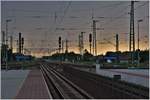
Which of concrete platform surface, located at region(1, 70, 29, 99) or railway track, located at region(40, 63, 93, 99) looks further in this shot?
railway track, located at region(40, 63, 93, 99)

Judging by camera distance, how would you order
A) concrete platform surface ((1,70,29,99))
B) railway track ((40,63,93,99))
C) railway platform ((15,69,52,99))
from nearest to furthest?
railway platform ((15,69,52,99)) < concrete platform surface ((1,70,29,99)) < railway track ((40,63,93,99))

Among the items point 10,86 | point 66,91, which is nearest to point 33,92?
point 66,91

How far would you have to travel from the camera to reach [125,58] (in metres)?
142

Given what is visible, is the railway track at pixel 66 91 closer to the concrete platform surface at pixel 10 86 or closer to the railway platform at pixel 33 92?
the railway platform at pixel 33 92

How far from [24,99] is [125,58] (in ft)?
406

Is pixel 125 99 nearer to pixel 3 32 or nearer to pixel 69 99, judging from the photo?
pixel 69 99

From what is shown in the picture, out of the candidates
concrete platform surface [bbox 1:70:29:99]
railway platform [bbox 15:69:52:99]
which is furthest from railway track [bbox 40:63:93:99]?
concrete platform surface [bbox 1:70:29:99]

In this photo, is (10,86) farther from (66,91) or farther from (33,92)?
(33,92)

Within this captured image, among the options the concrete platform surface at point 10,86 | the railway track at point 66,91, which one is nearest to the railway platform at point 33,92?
the concrete platform surface at point 10,86

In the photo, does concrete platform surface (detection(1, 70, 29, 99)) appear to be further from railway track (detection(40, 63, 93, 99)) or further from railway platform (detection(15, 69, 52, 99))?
railway track (detection(40, 63, 93, 99))


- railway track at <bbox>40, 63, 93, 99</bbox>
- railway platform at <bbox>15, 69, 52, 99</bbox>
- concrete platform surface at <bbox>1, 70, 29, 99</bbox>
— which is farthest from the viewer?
railway track at <bbox>40, 63, 93, 99</bbox>

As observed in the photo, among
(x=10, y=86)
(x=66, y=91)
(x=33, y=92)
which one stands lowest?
(x=66, y=91)

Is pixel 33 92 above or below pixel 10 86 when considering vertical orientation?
above

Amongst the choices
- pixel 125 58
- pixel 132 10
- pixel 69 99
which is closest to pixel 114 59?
pixel 125 58
